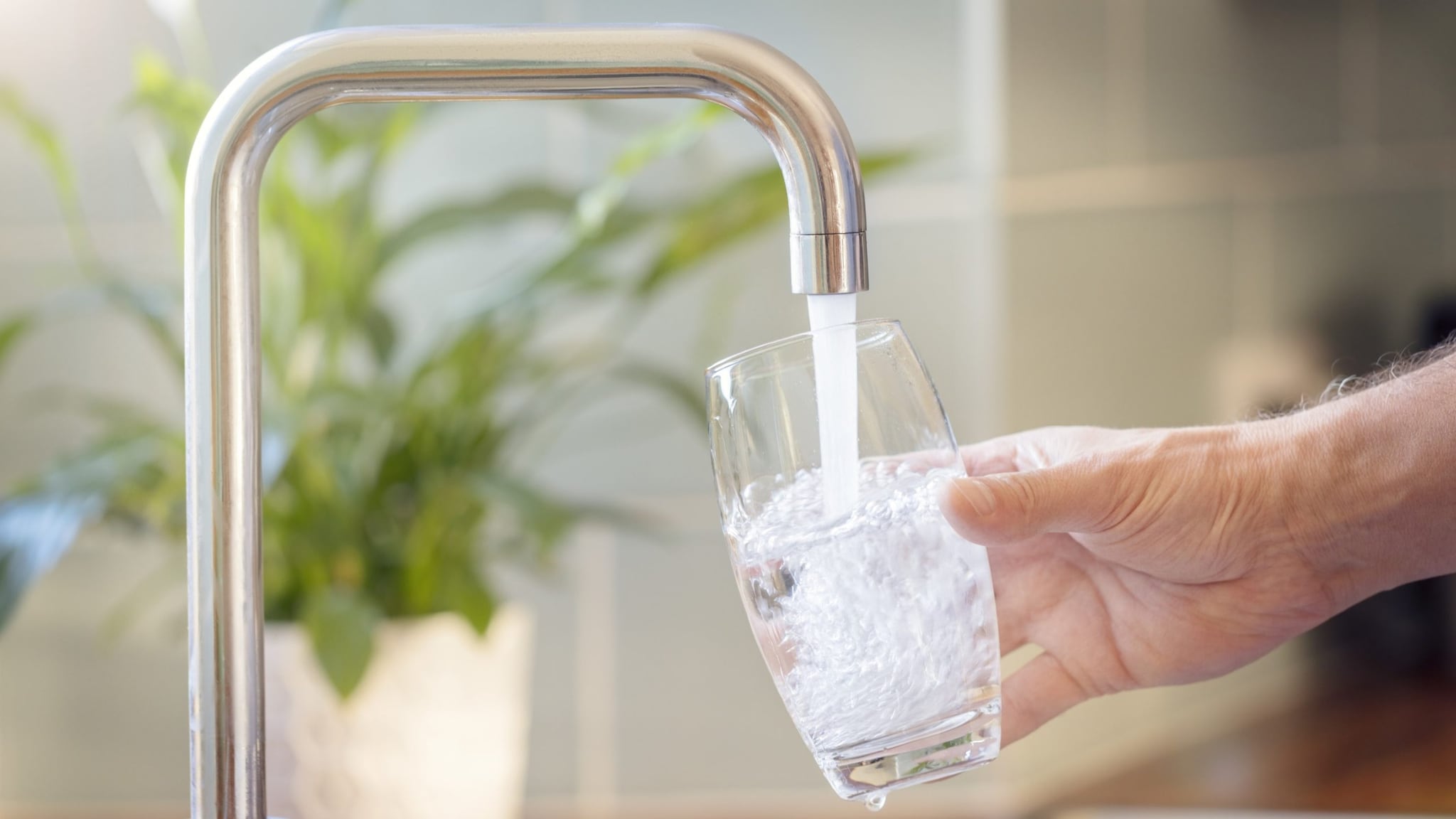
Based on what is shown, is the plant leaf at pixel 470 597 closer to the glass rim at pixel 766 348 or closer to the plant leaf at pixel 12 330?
the plant leaf at pixel 12 330

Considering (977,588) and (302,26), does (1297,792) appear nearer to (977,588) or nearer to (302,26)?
(977,588)

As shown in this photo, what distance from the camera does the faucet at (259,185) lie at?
0.47m

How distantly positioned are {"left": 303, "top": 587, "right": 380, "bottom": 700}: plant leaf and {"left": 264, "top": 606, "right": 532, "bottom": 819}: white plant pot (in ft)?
0.13

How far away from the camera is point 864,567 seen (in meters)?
0.54

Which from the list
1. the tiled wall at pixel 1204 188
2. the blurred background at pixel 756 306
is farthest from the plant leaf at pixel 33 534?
the tiled wall at pixel 1204 188

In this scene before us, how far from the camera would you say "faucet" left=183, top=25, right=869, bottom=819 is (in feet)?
1.53

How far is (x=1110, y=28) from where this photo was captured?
1.59 m

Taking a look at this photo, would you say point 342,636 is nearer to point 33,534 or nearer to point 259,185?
point 33,534

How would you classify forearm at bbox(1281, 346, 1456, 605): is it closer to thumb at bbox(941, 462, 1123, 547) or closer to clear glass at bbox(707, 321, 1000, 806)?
thumb at bbox(941, 462, 1123, 547)

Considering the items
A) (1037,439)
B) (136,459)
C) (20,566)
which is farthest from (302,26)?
(1037,439)

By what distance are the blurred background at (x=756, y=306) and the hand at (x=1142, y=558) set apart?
81 centimetres

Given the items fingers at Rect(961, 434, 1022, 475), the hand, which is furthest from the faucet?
fingers at Rect(961, 434, 1022, 475)

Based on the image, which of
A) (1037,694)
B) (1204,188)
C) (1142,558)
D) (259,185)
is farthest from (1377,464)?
(1204,188)

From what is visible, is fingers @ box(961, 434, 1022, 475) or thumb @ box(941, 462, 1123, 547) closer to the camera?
thumb @ box(941, 462, 1123, 547)
